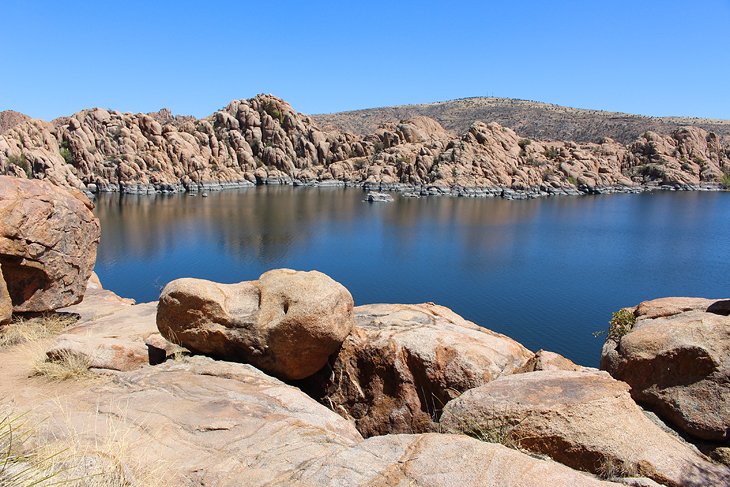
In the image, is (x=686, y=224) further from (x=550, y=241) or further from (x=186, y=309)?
(x=186, y=309)

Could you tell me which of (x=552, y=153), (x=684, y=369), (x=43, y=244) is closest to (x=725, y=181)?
(x=552, y=153)

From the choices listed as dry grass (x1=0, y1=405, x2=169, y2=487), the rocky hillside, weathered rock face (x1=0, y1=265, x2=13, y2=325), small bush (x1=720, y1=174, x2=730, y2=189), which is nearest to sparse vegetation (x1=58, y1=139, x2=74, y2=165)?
the rocky hillside

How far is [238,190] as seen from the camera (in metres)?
110

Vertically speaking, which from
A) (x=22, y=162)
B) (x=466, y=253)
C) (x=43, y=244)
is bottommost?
(x=466, y=253)

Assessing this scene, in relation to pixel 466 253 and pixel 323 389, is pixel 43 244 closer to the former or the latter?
pixel 323 389

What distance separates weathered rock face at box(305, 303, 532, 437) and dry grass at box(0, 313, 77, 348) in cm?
667

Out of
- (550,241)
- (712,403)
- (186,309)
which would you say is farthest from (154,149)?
(712,403)

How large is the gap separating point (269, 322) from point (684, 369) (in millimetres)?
7515

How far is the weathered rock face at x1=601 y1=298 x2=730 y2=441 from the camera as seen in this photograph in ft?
23.4

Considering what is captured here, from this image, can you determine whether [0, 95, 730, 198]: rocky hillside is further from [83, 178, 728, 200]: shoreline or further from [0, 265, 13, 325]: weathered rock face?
[0, 265, 13, 325]: weathered rock face

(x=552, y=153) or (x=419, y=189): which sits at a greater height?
(x=552, y=153)

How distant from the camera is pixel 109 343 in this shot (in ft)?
31.4

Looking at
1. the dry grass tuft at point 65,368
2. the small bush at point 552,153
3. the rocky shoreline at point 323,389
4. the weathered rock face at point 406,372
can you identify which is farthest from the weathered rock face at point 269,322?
the small bush at point 552,153

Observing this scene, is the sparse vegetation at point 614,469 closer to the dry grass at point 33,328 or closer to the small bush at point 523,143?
the dry grass at point 33,328
